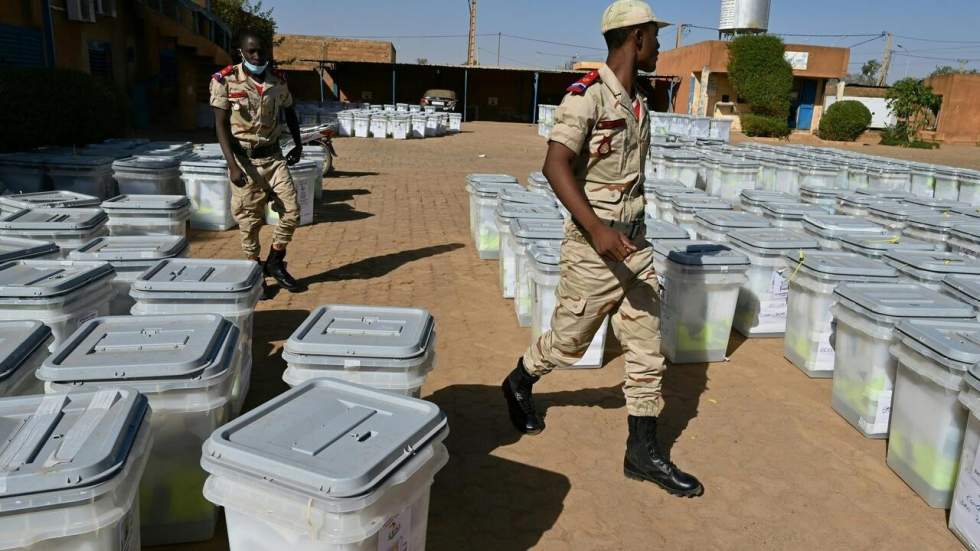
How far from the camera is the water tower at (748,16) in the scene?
39000mm

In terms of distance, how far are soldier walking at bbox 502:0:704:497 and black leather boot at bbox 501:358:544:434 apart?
1.21 feet

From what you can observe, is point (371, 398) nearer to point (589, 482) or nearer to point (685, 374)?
point (589, 482)

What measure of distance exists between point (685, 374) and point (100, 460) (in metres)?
3.79

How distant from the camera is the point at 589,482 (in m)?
3.48

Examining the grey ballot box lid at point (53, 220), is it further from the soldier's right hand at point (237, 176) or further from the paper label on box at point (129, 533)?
the paper label on box at point (129, 533)

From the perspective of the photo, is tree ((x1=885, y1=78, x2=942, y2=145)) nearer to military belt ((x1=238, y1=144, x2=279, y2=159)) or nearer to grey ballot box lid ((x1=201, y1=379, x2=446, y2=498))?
military belt ((x1=238, y1=144, x2=279, y2=159))

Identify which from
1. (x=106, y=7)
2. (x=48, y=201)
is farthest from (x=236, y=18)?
(x=48, y=201)

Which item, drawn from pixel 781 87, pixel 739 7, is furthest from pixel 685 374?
pixel 739 7

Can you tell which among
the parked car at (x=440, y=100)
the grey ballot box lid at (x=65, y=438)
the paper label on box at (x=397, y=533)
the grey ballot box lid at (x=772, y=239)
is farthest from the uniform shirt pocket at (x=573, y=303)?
the parked car at (x=440, y=100)

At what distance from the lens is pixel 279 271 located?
20.8 ft

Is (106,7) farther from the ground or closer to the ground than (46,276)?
farther from the ground

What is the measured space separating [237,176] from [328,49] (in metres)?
40.1

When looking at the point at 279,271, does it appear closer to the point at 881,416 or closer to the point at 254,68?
the point at 254,68

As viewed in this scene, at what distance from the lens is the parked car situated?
3508 cm
